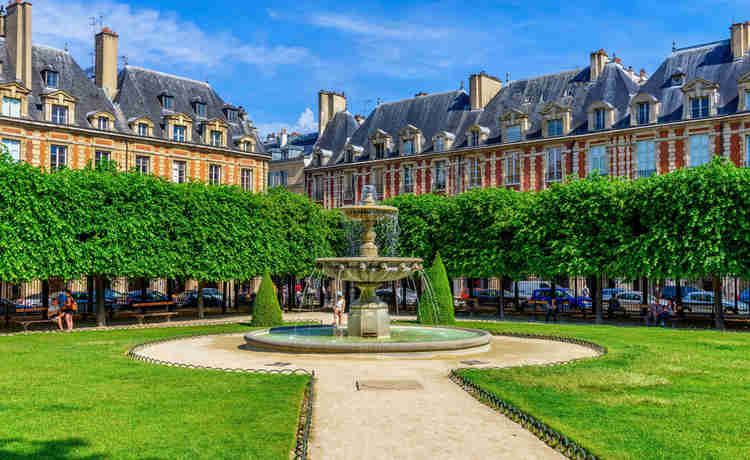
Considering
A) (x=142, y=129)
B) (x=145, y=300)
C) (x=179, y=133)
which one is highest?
(x=179, y=133)

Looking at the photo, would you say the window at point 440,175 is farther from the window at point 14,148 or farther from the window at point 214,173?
the window at point 14,148

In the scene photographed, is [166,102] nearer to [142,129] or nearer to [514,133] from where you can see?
[142,129]

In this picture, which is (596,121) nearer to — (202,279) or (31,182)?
(202,279)

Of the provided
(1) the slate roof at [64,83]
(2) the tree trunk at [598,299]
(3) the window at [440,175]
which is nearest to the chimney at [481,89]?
(3) the window at [440,175]

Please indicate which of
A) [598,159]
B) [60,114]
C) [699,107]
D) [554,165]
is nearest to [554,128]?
[554,165]

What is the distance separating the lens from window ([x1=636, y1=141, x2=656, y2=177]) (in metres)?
37.0

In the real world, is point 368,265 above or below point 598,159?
below

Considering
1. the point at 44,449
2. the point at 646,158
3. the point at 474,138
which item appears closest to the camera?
the point at 44,449

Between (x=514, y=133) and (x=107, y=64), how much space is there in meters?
24.9

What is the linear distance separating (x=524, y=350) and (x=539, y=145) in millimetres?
Result: 28264

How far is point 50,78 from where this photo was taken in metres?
36.2

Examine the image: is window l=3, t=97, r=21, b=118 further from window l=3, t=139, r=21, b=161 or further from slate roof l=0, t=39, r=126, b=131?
window l=3, t=139, r=21, b=161

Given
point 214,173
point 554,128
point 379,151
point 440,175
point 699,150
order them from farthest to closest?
point 379,151
point 440,175
point 214,173
point 554,128
point 699,150

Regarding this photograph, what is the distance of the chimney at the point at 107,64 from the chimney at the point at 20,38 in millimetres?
4399
